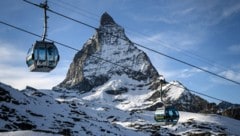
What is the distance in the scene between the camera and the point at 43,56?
18.8 meters

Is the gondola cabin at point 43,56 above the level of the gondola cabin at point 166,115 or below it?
above

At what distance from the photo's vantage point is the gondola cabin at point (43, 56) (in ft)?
61.2

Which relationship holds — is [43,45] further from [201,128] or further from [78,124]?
[201,128]

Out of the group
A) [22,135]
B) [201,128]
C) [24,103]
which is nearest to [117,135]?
[24,103]

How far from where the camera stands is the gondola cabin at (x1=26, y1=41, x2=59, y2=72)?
61.2ft

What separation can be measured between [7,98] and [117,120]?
3697 inches

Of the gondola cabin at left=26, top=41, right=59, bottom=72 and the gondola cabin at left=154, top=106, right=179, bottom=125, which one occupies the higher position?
the gondola cabin at left=26, top=41, right=59, bottom=72

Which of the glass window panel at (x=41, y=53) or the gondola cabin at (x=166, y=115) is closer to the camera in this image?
the glass window panel at (x=41, y=53)

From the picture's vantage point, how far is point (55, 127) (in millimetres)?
91125

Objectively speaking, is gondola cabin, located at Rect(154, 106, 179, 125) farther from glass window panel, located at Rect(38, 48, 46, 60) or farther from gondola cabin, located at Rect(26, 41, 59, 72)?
glass window panel, located at Rect(38, 48, 46, 60)

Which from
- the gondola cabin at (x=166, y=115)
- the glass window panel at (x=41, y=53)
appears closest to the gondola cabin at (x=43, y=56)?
the glass window panel at (x=41, y=53)

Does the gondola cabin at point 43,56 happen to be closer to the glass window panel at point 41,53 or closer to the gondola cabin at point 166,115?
the glass window panel at point 41,53

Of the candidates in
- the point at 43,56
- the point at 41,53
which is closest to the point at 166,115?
the point at 43,56

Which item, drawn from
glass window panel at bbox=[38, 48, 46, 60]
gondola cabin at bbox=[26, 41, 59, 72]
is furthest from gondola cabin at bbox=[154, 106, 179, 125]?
glass window panel at bbox=[38, 48, 46, 60]
